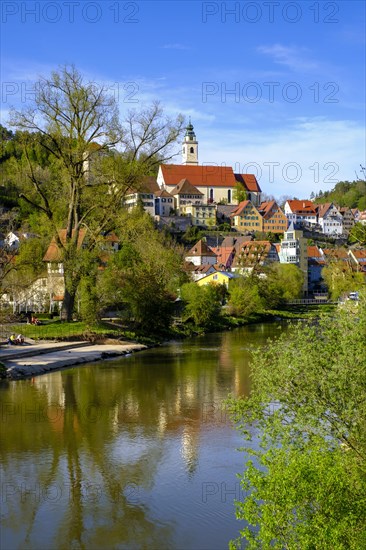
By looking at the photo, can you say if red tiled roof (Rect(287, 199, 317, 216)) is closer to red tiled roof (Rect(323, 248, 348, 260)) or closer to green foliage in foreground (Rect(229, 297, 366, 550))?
red tiled roof (Rect(323, 248, 348, 260))

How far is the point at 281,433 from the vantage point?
11859 mm

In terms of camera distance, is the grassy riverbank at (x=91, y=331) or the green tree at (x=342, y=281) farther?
the green tree at (x=342, y=281)

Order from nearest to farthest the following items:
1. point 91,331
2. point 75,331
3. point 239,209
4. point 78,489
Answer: point 78,489
point 75,331
point 91,331
point 239,209

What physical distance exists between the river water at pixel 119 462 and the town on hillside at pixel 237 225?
46.7m

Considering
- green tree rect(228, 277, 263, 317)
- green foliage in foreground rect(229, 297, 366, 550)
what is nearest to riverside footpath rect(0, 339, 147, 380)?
green foliage in foreground rect(229, 297, 366, 550)

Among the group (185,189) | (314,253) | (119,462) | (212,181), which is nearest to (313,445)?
(119,462)

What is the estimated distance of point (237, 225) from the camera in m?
126

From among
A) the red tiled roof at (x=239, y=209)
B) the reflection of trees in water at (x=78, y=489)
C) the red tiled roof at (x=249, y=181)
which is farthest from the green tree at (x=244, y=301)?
the red tiled roof at (x=249, y=181)

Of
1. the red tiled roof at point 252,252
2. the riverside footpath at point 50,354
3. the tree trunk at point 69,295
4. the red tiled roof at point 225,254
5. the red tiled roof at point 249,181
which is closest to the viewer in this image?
the riverside footpath at point 50,354

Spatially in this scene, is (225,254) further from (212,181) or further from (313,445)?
(313,445)

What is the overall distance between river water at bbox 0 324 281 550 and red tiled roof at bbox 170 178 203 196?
99273mm

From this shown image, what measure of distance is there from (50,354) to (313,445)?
25889mm

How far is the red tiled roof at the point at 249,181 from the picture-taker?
465ft

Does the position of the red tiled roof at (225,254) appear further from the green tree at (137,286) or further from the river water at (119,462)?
the river water at (119,462)
